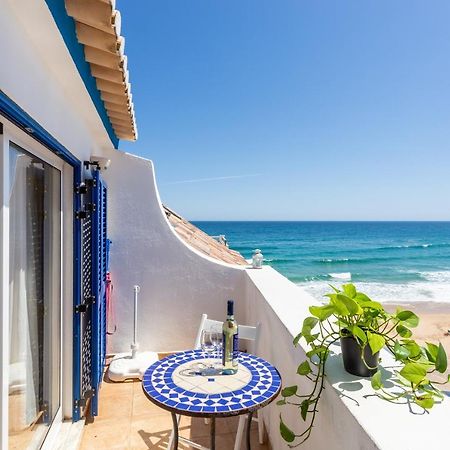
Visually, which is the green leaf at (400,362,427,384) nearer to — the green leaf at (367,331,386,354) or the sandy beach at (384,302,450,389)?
the green leaf at (367,331,386,354)

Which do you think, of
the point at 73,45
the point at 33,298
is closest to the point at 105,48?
the point at 73,45

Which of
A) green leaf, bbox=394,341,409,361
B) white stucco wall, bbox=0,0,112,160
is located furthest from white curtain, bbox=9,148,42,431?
green leaf, bbox=394,341,409,361

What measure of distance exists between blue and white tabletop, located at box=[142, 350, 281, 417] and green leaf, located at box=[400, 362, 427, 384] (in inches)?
26.2

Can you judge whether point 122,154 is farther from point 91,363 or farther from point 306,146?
point 306,146

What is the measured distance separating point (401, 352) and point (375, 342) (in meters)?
0.09

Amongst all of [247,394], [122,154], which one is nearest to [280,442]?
[247,394]

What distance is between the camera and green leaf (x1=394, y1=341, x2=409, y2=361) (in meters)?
1.06

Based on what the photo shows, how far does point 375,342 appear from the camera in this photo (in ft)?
3.49

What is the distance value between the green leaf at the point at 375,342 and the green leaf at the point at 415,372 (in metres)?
0.09

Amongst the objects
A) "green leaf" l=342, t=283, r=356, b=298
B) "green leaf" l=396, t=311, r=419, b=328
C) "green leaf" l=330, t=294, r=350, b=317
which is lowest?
"green leaf" l=396, t=311, r=419, b=328

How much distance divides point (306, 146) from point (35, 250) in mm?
23681

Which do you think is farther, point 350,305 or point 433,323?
point 433,323

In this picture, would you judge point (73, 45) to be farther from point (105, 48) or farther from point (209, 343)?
point (209, 343)

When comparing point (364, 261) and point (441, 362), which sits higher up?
point (441, 362)
